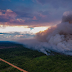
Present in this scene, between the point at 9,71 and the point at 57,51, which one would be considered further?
the point at 57,51

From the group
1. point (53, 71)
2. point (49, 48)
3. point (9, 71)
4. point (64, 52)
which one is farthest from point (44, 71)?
point (49, 48)

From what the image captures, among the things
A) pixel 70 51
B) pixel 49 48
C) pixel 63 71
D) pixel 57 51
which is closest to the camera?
pixel 63 71

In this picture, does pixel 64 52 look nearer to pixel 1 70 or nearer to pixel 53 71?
pixel 53 71

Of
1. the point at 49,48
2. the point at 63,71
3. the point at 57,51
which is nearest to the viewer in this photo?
the point at 63,71

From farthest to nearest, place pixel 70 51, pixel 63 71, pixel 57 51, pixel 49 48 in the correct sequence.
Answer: pixel 49 48 < pixel 57 51 < pixel 70 51 < pixel 63 71

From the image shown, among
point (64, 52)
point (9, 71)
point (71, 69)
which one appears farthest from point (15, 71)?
point (64, 52)

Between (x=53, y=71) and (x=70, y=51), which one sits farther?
(x=70, y=51)

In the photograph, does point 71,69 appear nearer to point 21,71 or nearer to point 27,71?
point 27,71
